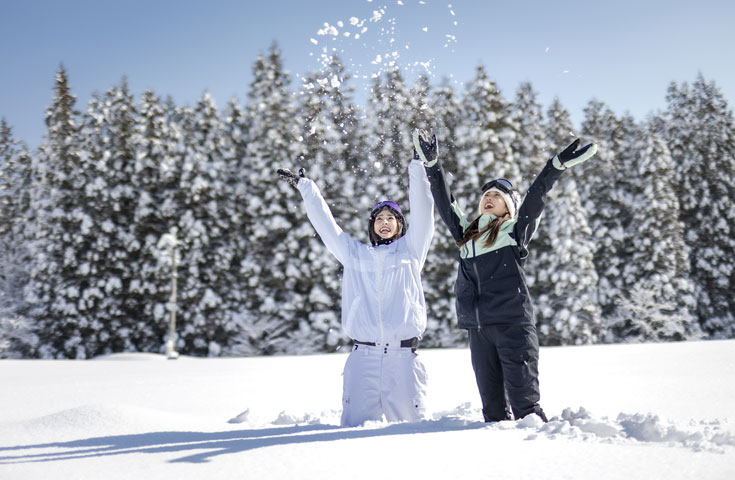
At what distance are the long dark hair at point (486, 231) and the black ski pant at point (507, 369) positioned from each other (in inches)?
24.3

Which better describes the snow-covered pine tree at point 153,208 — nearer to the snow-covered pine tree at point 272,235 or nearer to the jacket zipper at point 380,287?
the snow-covered pine tree at point 272,235

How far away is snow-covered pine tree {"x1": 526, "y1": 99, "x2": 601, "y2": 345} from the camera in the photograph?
25.5 m

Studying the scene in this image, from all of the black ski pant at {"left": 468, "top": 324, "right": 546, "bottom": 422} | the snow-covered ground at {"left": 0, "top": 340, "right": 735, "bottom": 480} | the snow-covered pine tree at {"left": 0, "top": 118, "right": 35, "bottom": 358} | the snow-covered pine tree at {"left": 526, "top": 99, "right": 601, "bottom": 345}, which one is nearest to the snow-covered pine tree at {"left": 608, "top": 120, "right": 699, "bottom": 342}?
the snow-covered pine tree at {"left": 526, "top": 99, "right": 601, "bottom": 345}

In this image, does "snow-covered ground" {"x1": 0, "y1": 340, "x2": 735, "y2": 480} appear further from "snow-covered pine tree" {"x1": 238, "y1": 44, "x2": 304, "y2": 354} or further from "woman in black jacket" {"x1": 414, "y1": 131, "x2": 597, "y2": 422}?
"snow-covered pine tree" {"x1": 238, "y1": 44, "x2": 304, "y2": 354}

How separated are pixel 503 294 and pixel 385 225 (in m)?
1.12

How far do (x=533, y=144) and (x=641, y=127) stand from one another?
24.7 feet

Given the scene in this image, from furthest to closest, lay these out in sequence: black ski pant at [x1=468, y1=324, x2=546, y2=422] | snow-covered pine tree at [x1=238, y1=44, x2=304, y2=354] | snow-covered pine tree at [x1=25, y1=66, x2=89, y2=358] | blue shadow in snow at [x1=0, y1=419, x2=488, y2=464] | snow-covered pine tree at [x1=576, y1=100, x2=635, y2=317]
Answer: snow-covered pine tree at [x1=576, y1=100, x2=635, y2=317] → snow-covered pine tree at [x1=25, y1=66, x2=89, y2=358] → snow-covered pine tree at [x1=238, y1=44, x2=304, y2=354] → black ski pant at [x1=468, y1=324, x2=546, y2=422] → blue shadow in snow at [x1=0, y1=419, x2=488, y2=464]

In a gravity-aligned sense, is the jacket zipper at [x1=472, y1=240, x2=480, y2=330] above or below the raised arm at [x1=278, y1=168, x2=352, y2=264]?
below

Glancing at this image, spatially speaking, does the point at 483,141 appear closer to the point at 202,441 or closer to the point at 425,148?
the point at 425,148

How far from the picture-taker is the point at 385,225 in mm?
4547

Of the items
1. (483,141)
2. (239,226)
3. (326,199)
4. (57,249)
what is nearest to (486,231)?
(326,199)

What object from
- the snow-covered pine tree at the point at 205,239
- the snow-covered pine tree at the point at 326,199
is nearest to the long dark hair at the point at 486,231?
the snow-covered pine tree at the point at 326,199

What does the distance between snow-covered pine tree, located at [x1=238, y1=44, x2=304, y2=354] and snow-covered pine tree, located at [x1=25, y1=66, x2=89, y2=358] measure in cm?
834

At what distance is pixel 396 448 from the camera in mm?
3174
